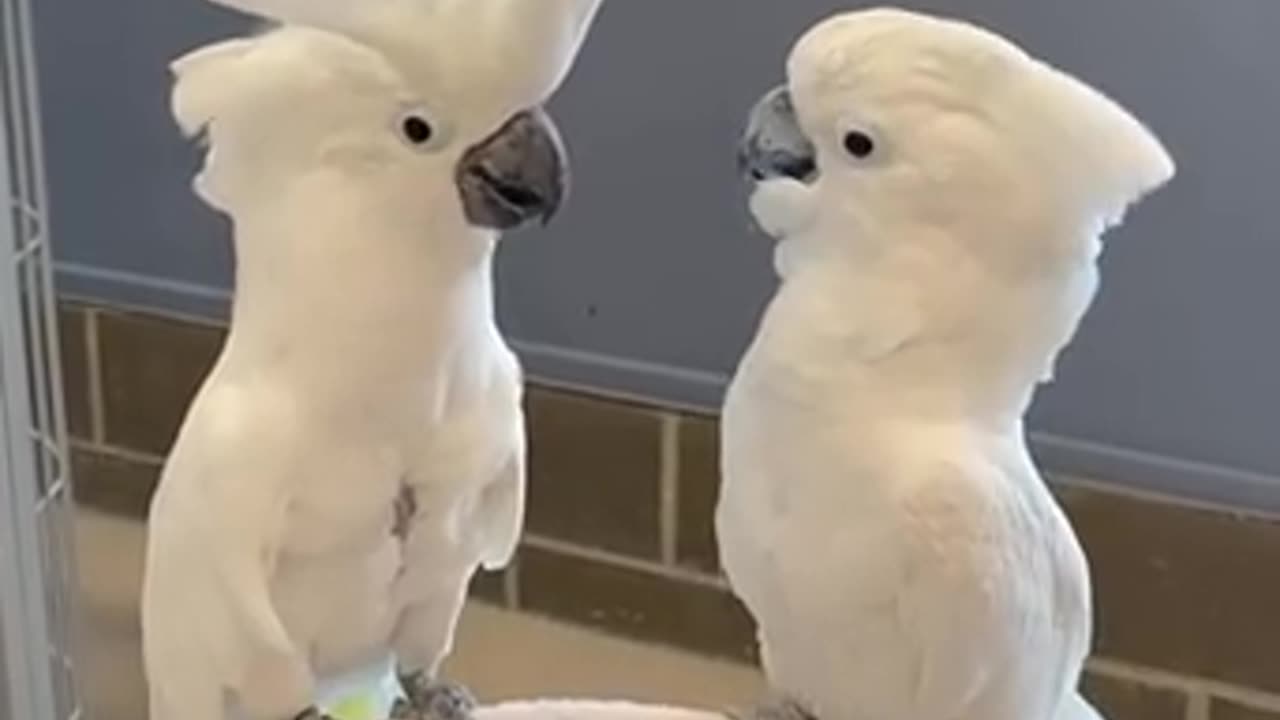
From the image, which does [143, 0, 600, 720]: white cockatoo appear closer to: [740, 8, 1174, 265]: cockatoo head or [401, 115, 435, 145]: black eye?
[401, 115, 435, 145]: black eye

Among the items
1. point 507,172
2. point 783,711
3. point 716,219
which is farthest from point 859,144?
point 716,219

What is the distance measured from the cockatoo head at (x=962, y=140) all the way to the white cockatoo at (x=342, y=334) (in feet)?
0.37

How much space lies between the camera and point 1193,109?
1.51 meters

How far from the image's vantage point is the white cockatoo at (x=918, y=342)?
922mm

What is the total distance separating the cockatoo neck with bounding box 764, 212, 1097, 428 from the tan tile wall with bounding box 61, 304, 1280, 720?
2.20 ft

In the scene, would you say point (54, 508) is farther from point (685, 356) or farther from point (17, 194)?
point (685, 356)

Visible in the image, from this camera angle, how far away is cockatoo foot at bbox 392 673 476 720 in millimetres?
1066

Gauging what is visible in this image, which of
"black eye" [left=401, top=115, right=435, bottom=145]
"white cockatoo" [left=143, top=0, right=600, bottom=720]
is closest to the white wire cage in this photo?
"white cockatoo" [left=143, top=0, right=600, bottom=720]

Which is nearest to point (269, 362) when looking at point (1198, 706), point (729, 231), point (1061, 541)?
point (1061, 541)

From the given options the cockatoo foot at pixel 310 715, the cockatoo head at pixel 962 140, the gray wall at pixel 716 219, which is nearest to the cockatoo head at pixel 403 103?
the cockatoo head at pixel 962 140

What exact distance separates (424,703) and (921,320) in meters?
0.31

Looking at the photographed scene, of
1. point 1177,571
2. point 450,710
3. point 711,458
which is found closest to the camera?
point 450,710

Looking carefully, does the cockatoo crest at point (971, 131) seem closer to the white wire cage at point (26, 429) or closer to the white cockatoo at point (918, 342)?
the white cockatoo at point (918, 342)

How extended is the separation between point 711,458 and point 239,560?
805 millimetres
